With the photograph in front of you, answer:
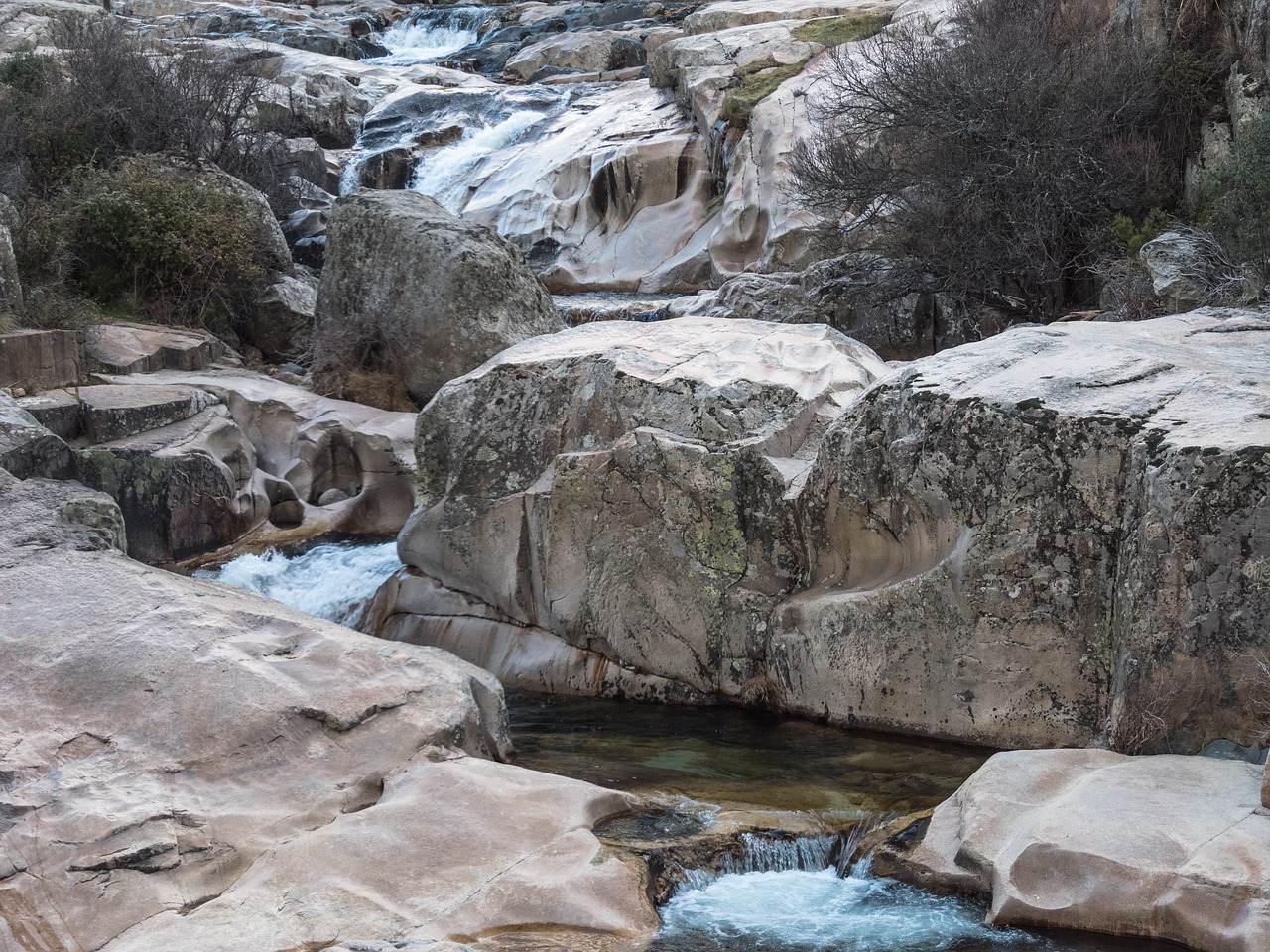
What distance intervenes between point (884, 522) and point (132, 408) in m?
6.42

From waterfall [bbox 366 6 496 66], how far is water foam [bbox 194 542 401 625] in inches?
924

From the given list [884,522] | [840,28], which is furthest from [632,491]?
[840,28]

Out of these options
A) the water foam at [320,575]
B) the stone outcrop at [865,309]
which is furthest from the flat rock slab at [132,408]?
the stone outcrop at [865,309]

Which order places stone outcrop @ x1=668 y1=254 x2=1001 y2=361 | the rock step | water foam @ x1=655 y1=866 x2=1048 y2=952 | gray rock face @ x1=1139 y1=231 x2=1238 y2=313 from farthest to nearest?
stone outcrop @ x1=668 y1=254 x2=1001 y2=361 → the rock step → gray rock face @ x1=1139 y1=231 x2=1238 y2=313 → water foam @ x1=655 y1=866 x2=1048 y2=952

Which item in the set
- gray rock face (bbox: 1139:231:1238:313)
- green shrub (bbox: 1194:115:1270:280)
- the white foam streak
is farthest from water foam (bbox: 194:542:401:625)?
the white foam streak

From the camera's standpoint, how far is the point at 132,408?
1012cm

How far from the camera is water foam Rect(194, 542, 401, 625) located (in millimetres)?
9031

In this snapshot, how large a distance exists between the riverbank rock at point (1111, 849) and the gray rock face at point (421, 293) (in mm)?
7540

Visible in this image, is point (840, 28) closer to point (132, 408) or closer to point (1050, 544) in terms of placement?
point (132, 408)

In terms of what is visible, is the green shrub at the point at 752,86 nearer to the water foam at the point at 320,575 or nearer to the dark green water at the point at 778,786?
the water foam at the point at 320,575

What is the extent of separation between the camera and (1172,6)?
12430 millimetres

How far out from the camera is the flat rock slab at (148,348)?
11617 mm

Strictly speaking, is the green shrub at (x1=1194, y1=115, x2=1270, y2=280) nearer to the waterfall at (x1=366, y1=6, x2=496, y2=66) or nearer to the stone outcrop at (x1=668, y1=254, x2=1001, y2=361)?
the stone outcrop at (x1=668, y1=254, x2=1001, y2=361)

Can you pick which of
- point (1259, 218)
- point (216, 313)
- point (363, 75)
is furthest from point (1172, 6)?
point (363, 75)
